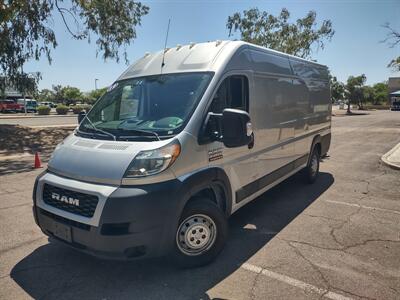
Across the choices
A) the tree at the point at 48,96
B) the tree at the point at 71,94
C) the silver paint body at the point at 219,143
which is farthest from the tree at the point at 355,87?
the tree at the point at 48,96

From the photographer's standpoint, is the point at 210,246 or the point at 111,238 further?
the point at 210,246

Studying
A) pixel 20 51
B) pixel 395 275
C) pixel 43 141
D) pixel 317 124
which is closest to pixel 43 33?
pixel 20 51

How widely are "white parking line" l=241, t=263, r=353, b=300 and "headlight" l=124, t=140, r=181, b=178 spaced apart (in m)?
1.52

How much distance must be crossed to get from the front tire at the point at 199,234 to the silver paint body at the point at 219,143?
17.4 inches

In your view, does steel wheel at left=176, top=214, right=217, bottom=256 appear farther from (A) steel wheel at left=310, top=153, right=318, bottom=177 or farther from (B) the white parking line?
(A) steel wheel at left=310, top=153, right=318, bottom=177

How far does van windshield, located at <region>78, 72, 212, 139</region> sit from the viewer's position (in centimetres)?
355

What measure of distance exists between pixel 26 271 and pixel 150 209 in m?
1.75

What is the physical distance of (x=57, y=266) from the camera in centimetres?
370

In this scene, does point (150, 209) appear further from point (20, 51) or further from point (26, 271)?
point (20, 51)

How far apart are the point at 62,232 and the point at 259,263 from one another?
218 cm

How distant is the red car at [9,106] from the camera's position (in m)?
47.5

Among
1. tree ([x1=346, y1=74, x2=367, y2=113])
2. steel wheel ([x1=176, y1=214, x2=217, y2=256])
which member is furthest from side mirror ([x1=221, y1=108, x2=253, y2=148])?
tree ([x1=346, y1=74, x2=367, y2=113])

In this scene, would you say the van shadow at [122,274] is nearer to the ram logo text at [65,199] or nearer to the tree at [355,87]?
the ram logo text at [65,199]

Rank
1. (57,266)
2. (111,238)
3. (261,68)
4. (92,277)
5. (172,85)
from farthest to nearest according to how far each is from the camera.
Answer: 1. (261,68)
2. (172,85)
3. (57,266)
4. (92,277)
5. (111,238)
